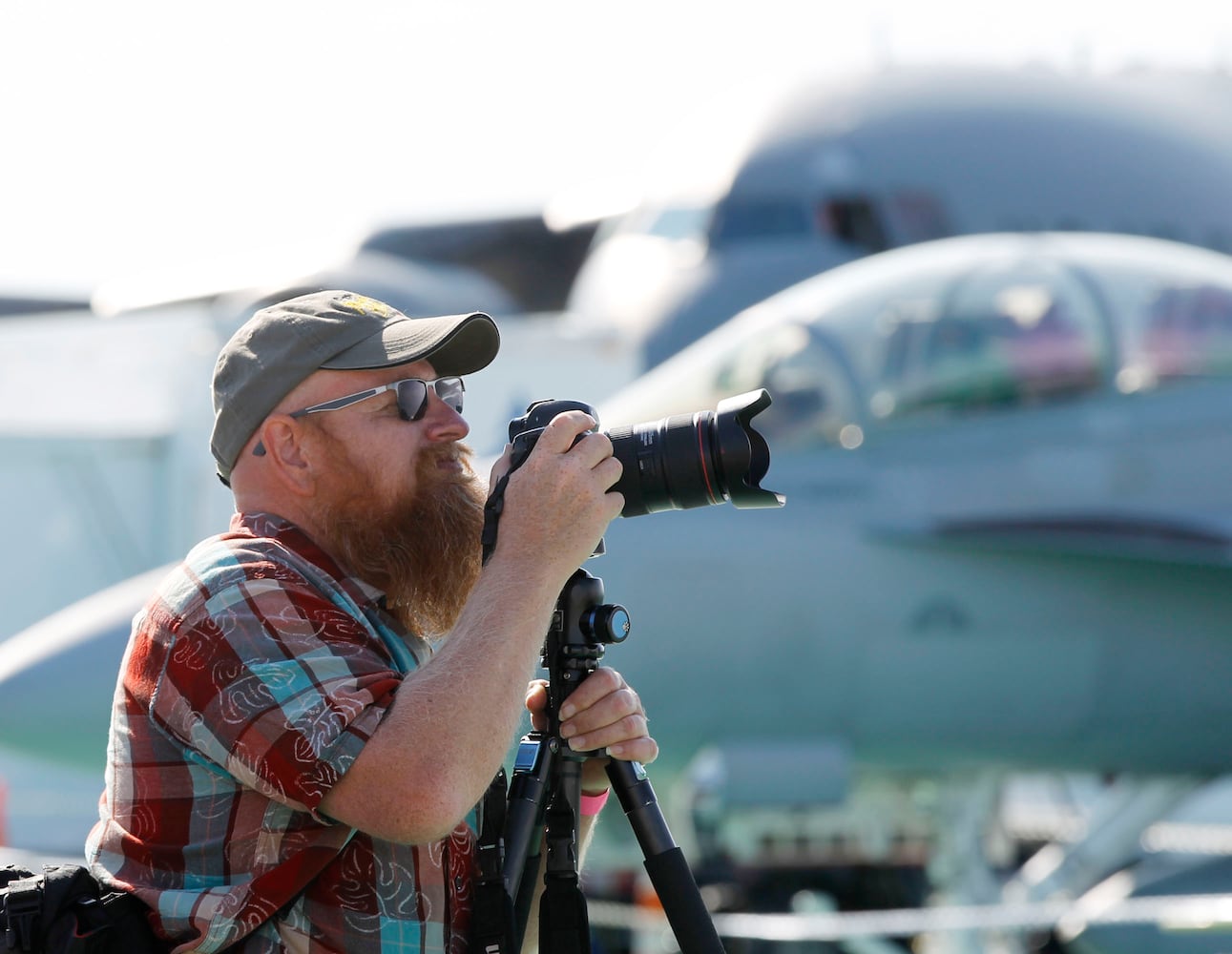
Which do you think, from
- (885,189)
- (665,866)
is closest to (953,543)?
(665,866)

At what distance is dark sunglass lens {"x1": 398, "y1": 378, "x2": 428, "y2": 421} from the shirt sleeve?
29 centimetres

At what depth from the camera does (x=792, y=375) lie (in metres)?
5.83

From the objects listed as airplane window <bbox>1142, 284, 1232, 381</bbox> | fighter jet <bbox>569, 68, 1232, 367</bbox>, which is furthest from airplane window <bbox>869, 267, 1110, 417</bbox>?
fighter jet <bbox>569, 68, 1232, 367</bbox>

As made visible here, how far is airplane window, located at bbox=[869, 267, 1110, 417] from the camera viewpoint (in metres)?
5.71

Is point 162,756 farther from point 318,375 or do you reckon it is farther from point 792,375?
point 792,375

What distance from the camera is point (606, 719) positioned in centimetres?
210

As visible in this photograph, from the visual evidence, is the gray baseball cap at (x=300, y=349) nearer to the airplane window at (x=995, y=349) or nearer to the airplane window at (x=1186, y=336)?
the airplane window at (x=995, y=349)

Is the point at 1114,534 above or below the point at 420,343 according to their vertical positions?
below

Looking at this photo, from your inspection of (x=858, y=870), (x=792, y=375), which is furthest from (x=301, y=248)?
(x=792, y=375)

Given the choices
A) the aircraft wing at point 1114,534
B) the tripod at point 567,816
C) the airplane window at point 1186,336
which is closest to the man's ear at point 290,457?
the tripod at point 567,816

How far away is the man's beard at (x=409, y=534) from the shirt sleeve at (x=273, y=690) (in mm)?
151

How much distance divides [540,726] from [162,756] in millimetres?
563

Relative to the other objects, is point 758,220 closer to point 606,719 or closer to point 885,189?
point 885,189

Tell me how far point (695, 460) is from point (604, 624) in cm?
25
